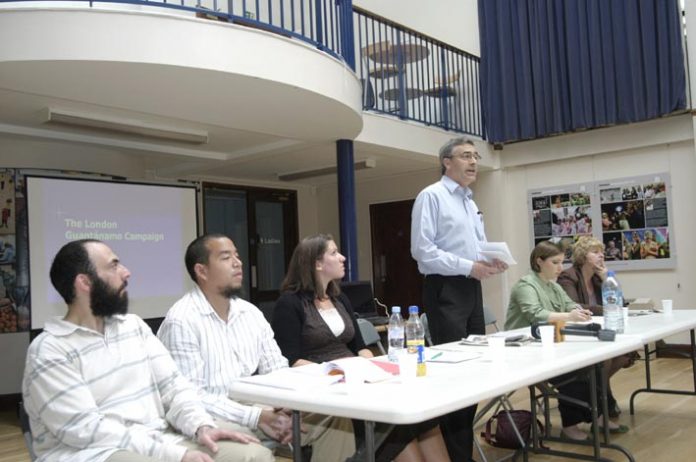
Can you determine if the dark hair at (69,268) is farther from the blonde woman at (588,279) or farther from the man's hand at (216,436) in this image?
the blonde woman at (588,279)

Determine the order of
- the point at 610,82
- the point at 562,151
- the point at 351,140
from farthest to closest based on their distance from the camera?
the point at 562,151 → the point at 610,82 → the point at 351,140

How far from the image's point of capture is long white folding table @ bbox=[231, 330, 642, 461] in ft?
5.10

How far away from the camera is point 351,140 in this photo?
605cm

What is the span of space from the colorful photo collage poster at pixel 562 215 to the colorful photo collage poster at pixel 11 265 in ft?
17.8

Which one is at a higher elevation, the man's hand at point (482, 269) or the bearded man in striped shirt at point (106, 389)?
the man's hand at point (482, 269)

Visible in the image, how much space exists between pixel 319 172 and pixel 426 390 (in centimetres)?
650

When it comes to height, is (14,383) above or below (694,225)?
below

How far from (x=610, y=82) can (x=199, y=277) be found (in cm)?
560

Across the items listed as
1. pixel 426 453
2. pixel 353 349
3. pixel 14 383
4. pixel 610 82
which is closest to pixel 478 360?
pixel 426 453

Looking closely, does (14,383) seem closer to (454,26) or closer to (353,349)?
(353,349)

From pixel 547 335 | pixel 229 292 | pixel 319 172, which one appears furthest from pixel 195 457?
pixel 319 172

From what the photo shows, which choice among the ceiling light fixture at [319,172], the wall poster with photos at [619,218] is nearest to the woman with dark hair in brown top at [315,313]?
the wall poster with photos at [619,218]

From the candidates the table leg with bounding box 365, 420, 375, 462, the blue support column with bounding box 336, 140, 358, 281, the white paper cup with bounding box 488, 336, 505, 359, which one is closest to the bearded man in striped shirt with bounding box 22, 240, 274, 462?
the table leg with bounding box 365, 420, 375, 462

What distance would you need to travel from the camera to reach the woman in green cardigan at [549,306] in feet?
10.9
